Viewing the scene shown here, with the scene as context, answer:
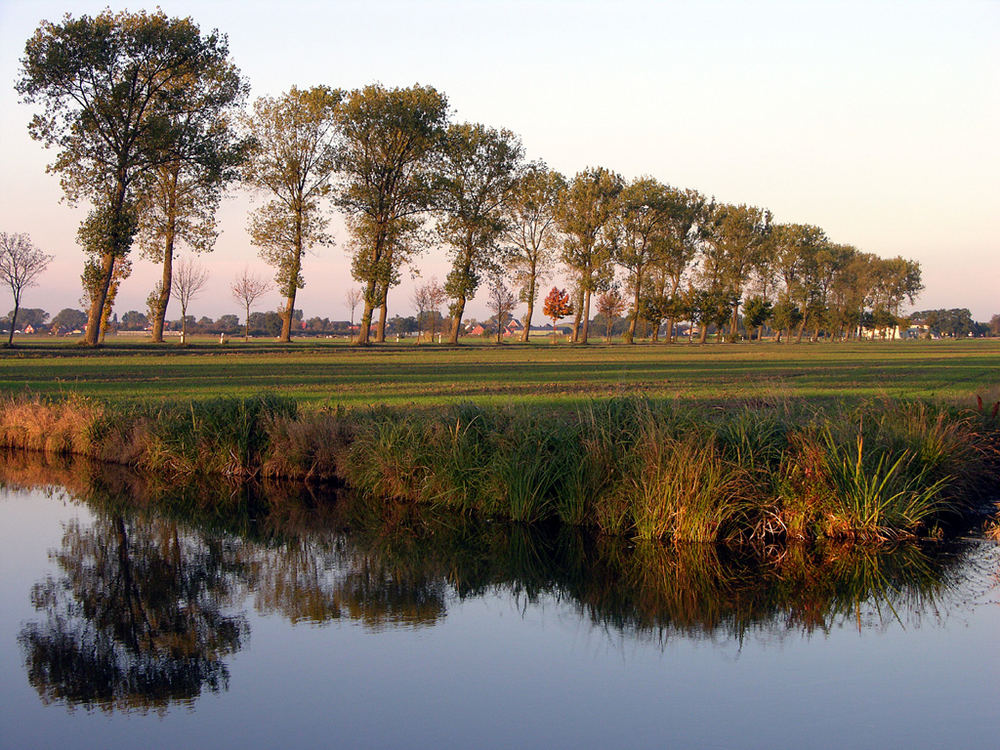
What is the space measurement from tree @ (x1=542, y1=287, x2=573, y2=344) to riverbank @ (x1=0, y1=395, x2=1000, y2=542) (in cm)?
Result: 7979

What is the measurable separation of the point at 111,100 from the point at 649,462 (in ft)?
134

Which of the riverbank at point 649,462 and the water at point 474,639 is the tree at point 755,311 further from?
the water at point 474,639

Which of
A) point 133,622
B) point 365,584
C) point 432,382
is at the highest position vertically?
point 432,382

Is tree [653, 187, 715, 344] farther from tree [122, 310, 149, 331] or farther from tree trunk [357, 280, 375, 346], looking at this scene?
tree [122, 310, 149, 331]

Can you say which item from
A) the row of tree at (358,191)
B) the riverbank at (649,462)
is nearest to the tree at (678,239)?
the row of tree at (358,191)

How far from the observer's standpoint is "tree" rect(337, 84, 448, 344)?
55031mm

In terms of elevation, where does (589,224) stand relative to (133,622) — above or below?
above

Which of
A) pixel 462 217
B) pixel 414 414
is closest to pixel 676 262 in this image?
pixel 462 217

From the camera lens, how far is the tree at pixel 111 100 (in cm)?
3934

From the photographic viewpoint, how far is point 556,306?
333 ft

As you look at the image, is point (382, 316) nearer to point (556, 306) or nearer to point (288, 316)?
point (288, 316)

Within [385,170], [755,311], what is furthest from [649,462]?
[755,311]

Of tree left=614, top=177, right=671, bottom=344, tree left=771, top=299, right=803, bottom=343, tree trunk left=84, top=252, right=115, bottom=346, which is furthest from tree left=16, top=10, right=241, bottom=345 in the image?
tree left=771, top=299, right=803, bottom=343

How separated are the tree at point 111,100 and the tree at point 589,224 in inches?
1557
